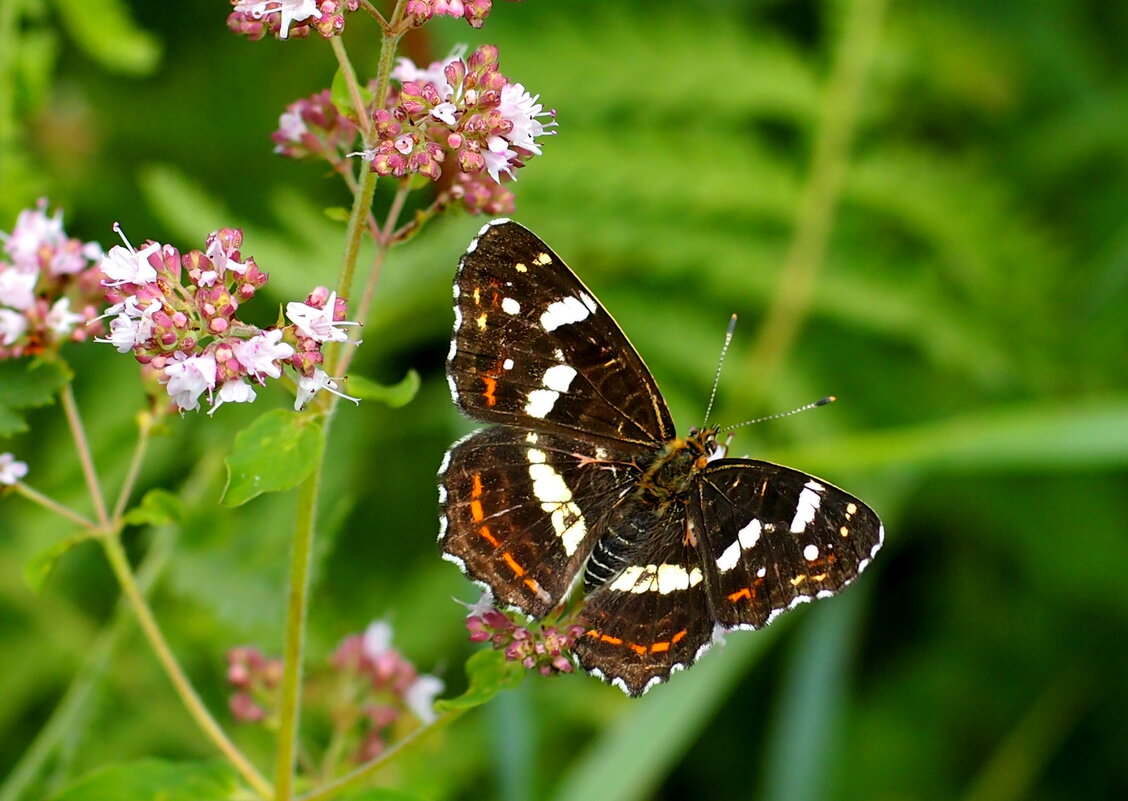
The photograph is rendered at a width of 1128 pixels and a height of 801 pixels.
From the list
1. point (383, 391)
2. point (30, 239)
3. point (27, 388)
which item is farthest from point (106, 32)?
point (383, 391)

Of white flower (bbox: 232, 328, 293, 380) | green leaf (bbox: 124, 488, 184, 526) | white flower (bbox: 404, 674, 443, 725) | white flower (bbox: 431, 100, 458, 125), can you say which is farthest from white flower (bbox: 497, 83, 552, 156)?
white flower (bbox: 404, 674, 443, 725)

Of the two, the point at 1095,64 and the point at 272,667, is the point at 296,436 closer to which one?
the point at 272,667

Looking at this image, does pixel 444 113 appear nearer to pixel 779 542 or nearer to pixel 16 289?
pixel 16 289

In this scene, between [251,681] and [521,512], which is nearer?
[521,512]

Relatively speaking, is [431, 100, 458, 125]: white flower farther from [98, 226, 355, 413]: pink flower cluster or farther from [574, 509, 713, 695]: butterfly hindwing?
[574, 509, 713, 695]: butterfly hindwing

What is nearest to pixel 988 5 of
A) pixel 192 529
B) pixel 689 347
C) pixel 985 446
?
pixel 689 347

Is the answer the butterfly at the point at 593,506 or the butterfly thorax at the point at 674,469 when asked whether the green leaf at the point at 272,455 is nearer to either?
the butterfly at the point at 593,506

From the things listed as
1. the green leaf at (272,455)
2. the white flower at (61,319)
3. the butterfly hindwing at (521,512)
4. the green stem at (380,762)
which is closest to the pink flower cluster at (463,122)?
the green leaf at (272,455)
